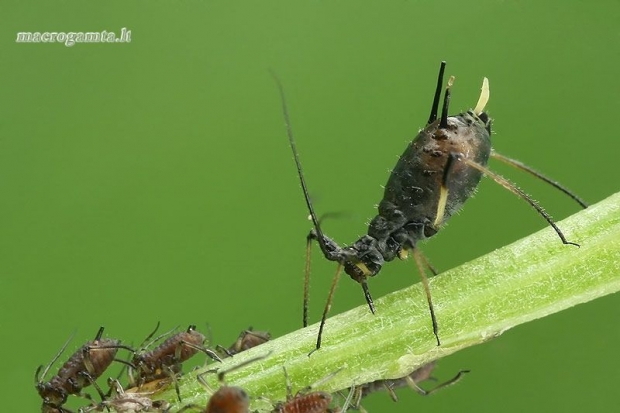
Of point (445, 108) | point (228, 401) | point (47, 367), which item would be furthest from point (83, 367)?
point (445, 108)

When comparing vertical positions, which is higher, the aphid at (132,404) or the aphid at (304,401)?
the aphid at (132,404)

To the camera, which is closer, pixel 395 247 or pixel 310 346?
pixel 310 346

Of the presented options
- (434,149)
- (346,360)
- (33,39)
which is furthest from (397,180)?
(33,39)

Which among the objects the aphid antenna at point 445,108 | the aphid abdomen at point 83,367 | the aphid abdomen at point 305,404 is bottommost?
the aphid abdomen at point 305,404

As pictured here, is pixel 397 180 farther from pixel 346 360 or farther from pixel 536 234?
pixel 346 360

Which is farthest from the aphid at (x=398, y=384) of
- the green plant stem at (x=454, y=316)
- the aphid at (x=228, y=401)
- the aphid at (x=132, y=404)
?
the aphid at (x=132, y=404)

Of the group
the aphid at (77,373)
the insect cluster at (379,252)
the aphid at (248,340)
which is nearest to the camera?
the insect cluster at (379,252)

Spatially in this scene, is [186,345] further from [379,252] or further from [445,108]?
[445,108]

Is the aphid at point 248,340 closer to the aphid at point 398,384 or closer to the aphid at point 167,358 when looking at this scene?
the aphid at point 167,358
